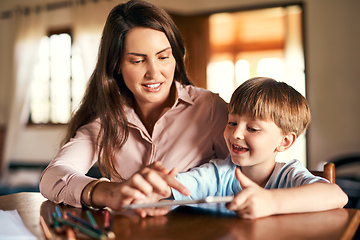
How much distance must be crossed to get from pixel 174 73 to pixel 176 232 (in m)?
0.84

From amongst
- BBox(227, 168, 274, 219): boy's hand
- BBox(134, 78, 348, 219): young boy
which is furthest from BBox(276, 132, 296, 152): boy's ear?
BBox(227, 168, 274, 219): boy's hand

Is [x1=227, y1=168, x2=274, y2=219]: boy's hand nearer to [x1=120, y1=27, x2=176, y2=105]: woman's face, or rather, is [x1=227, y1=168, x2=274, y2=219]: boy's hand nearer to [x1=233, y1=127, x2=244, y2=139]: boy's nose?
[x1=233, y1=127, x2=244, y2=139]: boy's nose

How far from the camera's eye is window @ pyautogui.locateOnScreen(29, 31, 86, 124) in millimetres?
A: 5219

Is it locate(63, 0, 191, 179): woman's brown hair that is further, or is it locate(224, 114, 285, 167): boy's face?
locate(63, 0, 191, 179): woman's brown hair

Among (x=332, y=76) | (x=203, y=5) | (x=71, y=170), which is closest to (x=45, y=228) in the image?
(x=71, y=170)

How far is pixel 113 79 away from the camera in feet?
4.77

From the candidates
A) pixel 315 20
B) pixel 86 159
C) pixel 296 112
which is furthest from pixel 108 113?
pixel 315 20

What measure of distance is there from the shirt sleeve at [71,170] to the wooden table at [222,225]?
0.30 feet

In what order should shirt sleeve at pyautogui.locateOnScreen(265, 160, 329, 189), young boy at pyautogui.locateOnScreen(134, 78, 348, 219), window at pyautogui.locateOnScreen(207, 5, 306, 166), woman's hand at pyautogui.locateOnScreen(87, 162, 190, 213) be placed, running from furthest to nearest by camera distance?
window at pyautogui.locateOnScreen(207, 5, 306, 166)
young boy at pyautogui.locateOnScreen(134, 78, 348, 219)
shirt sleeve at pyautogui.locateOnScreen(265, 160, 329, 189)
woman's hand at pyautogui.locateOnScreen(87, 162, 190, 213)

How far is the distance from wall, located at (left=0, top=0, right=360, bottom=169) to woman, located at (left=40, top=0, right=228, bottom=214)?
3.03m

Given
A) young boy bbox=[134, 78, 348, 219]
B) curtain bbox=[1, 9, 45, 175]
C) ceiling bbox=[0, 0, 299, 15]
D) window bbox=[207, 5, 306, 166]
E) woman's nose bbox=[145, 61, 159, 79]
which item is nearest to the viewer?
young boy bbox=[134, 78, 348, 219]

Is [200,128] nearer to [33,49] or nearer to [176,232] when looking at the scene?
[176,232]

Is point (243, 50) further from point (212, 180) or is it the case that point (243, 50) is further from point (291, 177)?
point (291, 177)

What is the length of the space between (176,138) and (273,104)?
0.44 m
